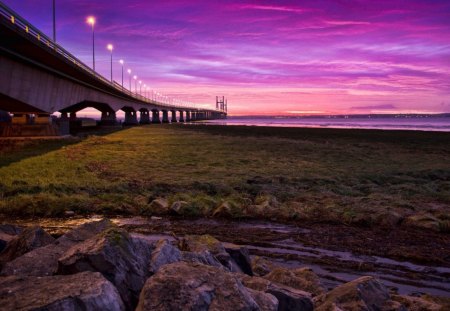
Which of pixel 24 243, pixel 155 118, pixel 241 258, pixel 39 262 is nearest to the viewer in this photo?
pixel 39 262

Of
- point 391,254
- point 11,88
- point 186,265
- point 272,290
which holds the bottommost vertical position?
point 391,254

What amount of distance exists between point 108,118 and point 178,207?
7150 centimetres

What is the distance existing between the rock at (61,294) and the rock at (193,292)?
0.34 meters

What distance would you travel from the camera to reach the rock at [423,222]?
10091mm

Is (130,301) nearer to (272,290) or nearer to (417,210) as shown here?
(272,290)

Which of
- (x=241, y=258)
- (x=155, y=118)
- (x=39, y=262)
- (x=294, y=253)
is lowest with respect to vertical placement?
(x=294, y=253)

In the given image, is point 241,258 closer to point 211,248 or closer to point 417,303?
point 211,248

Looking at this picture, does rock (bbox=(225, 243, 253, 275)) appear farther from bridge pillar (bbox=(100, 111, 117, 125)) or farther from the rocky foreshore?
bridge pillar (bbox=(100, 111, 117, 125))

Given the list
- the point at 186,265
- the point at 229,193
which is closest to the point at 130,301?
the point at 186,265

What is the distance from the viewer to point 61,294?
12.7ft

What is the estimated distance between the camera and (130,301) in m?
4.61


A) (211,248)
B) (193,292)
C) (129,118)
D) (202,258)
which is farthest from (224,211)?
(129,118)

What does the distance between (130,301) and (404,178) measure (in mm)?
15286

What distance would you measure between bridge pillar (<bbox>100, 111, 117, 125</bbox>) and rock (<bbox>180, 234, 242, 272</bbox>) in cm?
7450
